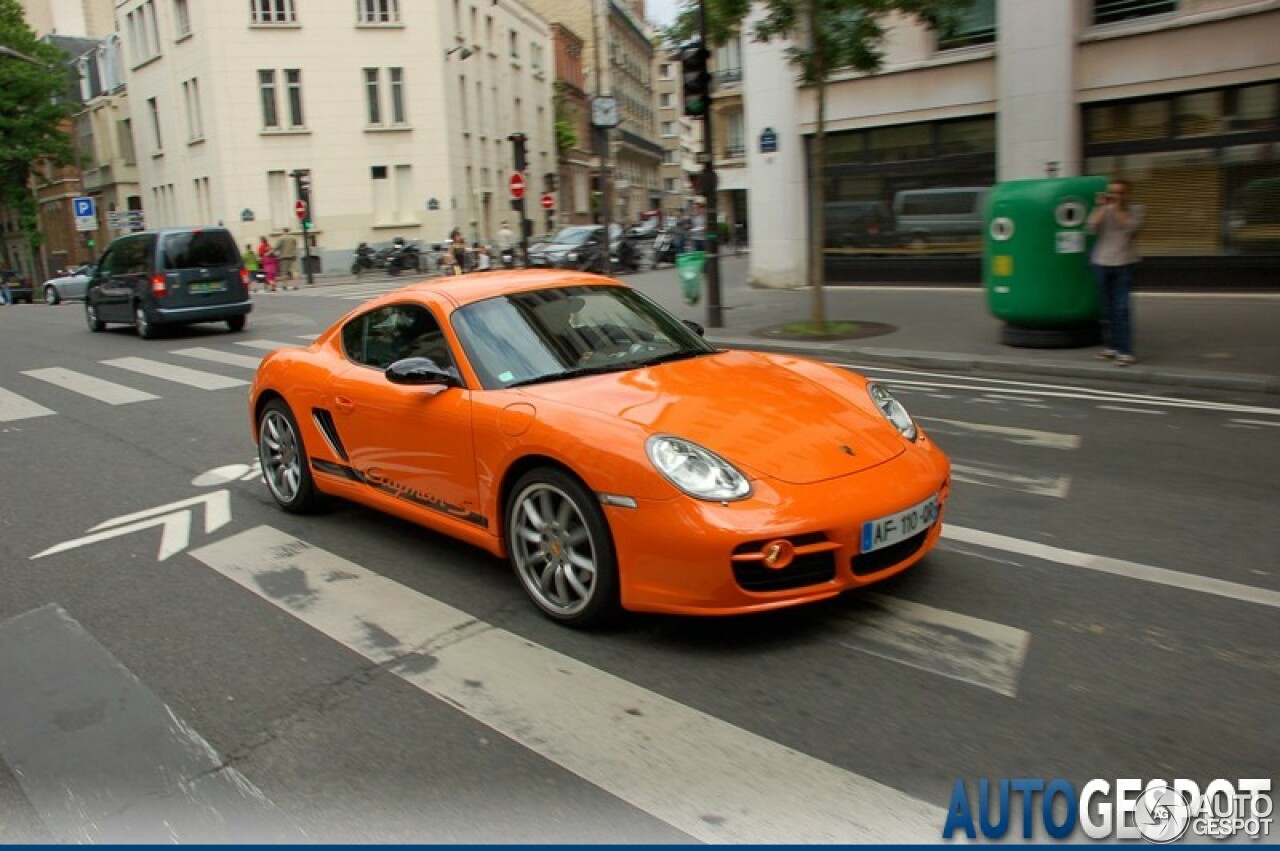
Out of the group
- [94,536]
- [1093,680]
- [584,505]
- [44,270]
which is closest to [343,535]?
[94,536]

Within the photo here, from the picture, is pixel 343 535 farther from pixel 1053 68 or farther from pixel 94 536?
pixel 1053 68

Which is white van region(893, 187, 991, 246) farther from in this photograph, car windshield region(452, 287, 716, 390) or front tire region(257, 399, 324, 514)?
front tire region(257, 399, 324, 514)

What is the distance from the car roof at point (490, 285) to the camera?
17.1ft

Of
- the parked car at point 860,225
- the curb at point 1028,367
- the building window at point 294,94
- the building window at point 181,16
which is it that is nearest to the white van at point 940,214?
the parked car at point 860,225

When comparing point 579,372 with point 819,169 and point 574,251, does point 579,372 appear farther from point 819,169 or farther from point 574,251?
point 574,251

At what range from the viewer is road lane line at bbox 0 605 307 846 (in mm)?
3027

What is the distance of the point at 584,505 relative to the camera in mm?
4082

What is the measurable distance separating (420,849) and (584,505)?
155 cm

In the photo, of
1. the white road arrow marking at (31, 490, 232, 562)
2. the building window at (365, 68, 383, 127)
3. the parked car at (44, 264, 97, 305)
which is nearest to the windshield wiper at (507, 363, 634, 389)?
the white road arrow marking at (31, 490, 232, 562)

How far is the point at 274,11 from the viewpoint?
4219 cm

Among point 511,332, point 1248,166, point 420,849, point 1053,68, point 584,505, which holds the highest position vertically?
point 1053,68

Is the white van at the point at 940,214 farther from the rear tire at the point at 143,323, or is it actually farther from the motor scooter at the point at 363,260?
the motor scooter at the point at 363,260

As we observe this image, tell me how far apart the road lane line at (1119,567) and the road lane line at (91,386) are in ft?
29.9

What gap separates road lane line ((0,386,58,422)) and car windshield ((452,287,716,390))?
24.5ft
